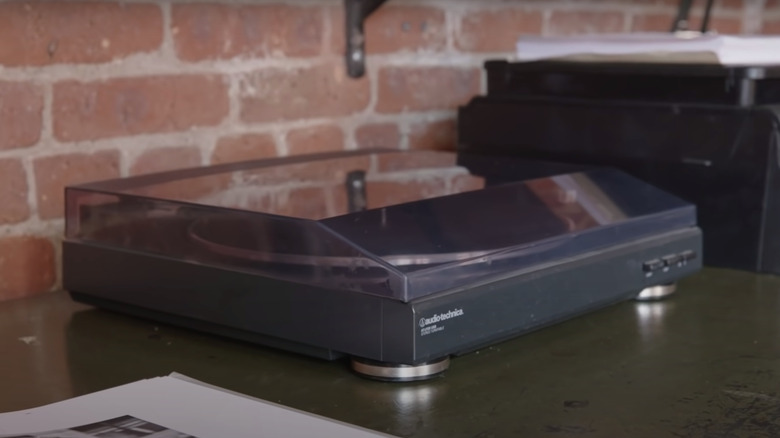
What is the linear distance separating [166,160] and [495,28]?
629 mm

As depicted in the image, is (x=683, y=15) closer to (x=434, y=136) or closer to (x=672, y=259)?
(x=434, y=136)

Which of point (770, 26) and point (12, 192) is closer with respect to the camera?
point (12, 192)

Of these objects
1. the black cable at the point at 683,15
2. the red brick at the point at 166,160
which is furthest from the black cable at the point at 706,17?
the red brick at the point at 166,160

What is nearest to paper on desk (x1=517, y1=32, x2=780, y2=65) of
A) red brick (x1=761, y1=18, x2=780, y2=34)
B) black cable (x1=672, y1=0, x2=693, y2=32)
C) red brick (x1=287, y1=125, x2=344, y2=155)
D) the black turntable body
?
the black turntable body

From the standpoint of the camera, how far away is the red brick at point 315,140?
A: 138 cm

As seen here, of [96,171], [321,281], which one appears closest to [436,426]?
[321,281]

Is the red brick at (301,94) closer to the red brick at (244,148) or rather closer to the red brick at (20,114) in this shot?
the red brick at (244,148)

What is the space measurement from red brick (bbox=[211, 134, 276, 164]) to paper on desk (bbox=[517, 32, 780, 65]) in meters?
0.37

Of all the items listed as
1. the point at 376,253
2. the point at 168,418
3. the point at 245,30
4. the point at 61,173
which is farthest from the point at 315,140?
the point at 168,418

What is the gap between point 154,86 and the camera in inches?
48.0

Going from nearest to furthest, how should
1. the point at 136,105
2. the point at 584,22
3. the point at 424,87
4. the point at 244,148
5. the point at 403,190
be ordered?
the point at 403,190, the point at 136,105, the point at 244,148, the point at 424,87, the point at 584,22

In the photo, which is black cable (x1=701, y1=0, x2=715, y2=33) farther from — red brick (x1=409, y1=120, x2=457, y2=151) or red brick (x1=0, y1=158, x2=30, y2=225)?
red brick (x1=0, y1=158, x2=30, y2=225)

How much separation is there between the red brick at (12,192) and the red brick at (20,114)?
0.02 m

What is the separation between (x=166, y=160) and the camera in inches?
48.9
